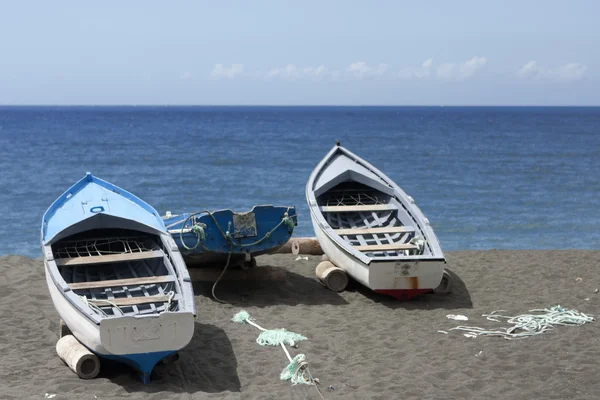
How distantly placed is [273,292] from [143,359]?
4011 mm

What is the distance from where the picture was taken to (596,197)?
26.1m

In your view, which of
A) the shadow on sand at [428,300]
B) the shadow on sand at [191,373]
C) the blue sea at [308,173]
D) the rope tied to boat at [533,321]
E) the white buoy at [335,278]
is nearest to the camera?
the shadow on sand at [191,373]

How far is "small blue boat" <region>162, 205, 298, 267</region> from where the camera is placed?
1050 centimetres

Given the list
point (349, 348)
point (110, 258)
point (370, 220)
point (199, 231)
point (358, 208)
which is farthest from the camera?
point (370, 220)

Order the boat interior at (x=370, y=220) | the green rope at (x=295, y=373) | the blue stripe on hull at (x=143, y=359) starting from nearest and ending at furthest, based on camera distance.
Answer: the blue stripe on hull at (x=143, y=359) → the green rope at (x=295, y=373) → the boat interior at (x=370, y=220)

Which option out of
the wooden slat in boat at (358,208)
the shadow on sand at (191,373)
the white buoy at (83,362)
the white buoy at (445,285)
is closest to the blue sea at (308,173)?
the wooden slat in boat at (358,208)

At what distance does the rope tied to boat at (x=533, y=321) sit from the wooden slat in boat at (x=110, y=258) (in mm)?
3896

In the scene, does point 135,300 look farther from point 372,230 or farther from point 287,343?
point 372,230

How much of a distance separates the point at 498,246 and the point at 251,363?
1149 cm

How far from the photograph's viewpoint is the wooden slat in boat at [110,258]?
901 centimetres

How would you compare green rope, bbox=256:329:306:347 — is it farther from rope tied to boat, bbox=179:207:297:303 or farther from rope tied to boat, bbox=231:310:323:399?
rope tied to boat, bbox=179:207:297:303

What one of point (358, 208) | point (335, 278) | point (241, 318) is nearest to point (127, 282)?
point (241, 318)

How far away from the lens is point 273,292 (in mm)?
11156

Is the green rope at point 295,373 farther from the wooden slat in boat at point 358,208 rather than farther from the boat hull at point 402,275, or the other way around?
the wooden slat in boat at point 358,208
